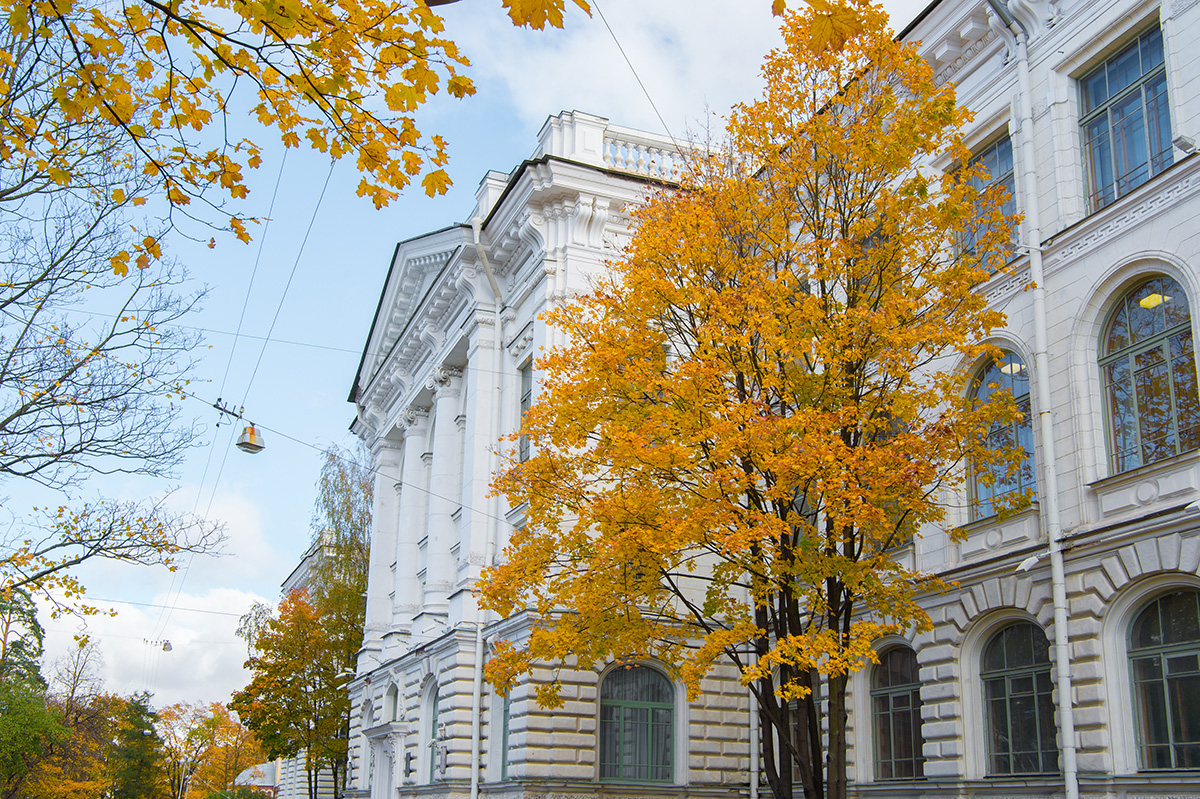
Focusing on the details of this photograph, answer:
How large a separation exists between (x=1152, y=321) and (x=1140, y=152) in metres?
2.50

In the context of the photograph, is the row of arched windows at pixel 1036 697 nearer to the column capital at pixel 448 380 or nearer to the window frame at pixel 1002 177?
the window frame at pixel 1002 177

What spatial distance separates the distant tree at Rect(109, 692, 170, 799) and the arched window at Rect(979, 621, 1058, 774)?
223ft

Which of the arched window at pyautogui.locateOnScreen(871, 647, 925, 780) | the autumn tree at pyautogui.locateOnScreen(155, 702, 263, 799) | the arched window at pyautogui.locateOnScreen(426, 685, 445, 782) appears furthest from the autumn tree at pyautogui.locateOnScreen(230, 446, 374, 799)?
the autumn tree at pyautogui.locateOnScreen(155, 702, 263, 799)

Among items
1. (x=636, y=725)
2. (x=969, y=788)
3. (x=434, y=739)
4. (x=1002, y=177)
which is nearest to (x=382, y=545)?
→ (x=434, y=739)

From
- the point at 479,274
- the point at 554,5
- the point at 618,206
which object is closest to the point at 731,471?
the point at 554,5

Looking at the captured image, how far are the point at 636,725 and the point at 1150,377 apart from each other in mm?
13905

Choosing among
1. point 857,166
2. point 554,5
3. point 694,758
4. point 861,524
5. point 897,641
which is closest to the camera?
point 554,5

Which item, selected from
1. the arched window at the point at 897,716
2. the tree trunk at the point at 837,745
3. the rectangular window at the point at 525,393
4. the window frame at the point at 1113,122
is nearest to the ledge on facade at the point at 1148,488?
the window frame at the point at 1113,122

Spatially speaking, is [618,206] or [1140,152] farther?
[618,206]

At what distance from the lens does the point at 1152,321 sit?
1562cm

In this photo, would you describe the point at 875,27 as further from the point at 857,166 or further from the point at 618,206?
the point at 618,206

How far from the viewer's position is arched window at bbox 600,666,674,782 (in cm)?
2483

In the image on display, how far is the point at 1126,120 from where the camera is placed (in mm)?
16609

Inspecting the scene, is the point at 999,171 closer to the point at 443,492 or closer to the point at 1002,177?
the point at 1002,177
